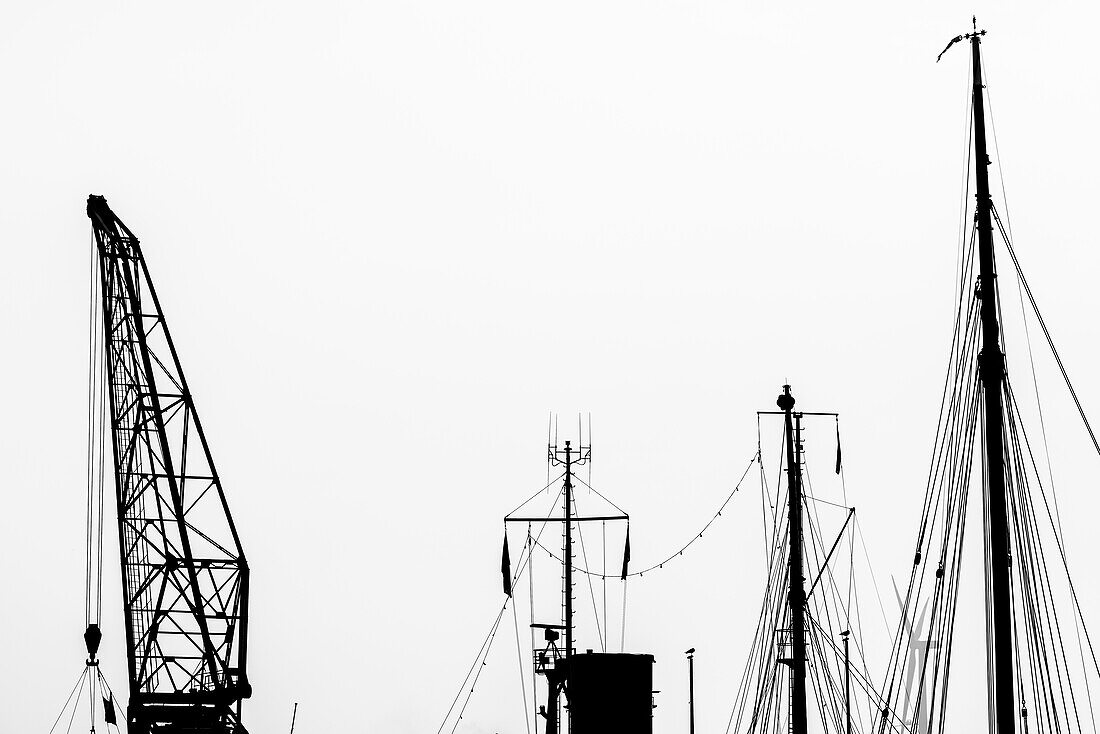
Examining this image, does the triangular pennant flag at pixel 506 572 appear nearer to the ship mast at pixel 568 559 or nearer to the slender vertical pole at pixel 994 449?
the ship mast at pixel 568 559

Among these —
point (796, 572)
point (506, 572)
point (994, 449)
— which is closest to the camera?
point (994, 449)

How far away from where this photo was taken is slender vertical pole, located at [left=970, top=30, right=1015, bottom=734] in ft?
75.4

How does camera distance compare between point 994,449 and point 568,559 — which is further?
point 568,559

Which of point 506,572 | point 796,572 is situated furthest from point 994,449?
point 506,572

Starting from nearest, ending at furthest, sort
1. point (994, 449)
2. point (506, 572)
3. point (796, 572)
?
point (994, 449)
point (796, 572)
point (506, 572)

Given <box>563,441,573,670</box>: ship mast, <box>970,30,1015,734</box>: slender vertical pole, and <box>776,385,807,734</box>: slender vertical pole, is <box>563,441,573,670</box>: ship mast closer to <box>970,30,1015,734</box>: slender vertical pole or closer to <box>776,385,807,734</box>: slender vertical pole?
<box>776,385,807,734</box>: slender vertical pole

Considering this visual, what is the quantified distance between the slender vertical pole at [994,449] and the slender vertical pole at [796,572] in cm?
976

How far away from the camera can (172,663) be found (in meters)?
40.8

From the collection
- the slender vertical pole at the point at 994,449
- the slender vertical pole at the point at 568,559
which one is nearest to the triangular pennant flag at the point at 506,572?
the slender vertical pole at the point at 568,559

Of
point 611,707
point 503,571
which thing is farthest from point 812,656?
point 611,707

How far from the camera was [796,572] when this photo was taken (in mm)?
35344

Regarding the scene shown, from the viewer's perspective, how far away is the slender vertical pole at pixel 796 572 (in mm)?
33844

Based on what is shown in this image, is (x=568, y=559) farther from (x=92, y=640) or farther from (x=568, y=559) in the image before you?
(x=92, y=640)

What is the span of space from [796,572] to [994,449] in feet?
38.3
